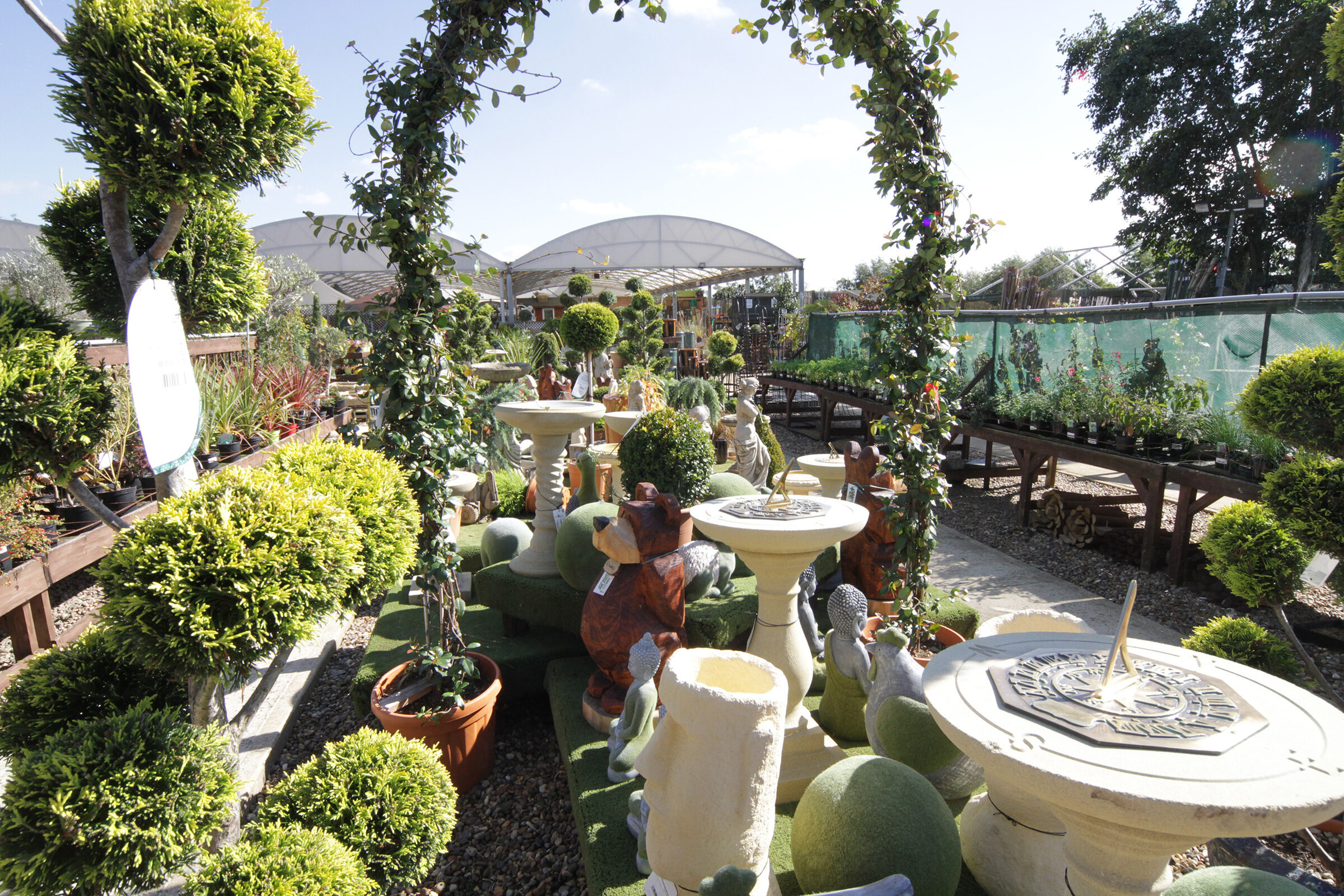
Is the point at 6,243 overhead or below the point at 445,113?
overhead

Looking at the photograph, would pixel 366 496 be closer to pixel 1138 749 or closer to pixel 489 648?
pixel 489 648

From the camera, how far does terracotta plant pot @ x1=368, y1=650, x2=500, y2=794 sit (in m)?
3.11

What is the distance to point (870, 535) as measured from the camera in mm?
4164

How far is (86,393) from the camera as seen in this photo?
2.13 m

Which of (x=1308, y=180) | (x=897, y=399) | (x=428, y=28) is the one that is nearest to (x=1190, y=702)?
(x=897, y=399)

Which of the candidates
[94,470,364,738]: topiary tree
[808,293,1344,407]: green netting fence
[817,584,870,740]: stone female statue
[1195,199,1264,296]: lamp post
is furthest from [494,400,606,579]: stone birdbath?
[1195,199,1264,296]: lamp post

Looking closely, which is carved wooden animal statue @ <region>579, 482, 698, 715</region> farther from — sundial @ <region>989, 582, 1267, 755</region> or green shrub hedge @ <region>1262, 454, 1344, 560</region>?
green shrub hedge @ <region>1262, 454, 1344, 560</region>

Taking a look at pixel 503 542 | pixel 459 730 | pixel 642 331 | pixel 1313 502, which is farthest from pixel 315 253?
pixel 1313 502

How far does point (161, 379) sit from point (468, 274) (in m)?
1.33

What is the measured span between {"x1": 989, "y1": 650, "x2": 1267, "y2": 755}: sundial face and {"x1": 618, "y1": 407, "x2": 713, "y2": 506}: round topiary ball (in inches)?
95.0

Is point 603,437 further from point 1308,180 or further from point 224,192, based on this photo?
point 1308,180

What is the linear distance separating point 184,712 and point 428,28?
2.75m

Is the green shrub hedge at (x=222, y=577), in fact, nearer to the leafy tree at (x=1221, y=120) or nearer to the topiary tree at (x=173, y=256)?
the topiary tree at (x=173, y=256)

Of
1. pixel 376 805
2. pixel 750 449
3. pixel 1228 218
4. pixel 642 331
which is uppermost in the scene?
pixel 1228 218
